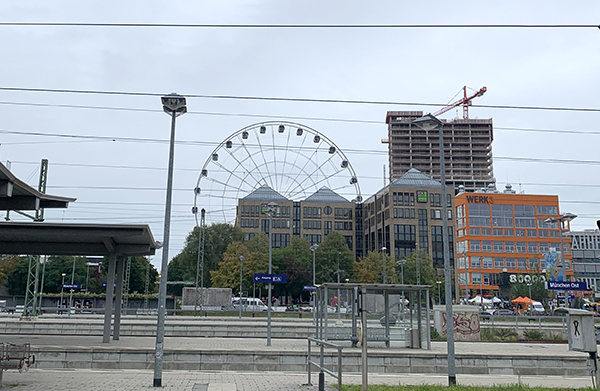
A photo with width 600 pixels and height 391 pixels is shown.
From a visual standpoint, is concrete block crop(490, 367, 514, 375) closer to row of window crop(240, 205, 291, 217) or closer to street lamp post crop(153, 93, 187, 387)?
street lamp post crop(153, 93, 187, 387)

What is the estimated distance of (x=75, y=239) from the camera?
23.3m

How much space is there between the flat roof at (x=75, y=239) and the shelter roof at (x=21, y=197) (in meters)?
0.76

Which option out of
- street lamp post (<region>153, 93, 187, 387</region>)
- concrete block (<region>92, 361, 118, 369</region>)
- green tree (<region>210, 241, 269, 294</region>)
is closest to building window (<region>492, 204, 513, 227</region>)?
green tree (<region>210, 241, 269, 294</region>)

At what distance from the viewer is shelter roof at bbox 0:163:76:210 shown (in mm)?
17656

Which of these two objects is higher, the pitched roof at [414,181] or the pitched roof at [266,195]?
the pitched roof at [414,181]

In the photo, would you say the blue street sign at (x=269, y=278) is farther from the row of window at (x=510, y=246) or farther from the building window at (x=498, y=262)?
the building window at (x=498, y=262)

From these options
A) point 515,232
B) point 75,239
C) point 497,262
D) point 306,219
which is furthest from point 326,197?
point 75,239

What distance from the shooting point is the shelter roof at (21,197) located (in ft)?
57.9

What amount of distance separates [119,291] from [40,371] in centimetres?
937

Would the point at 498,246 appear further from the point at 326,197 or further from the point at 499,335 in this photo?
the point at 499,335

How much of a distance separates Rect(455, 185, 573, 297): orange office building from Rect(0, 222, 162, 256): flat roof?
322ft

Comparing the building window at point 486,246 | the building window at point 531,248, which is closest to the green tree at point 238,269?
the building window at point 486,246

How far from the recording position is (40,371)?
54.2 feet

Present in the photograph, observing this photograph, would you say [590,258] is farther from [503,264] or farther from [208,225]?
[208,225]
